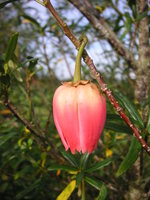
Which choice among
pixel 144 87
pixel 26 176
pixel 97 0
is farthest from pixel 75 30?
pixel 26 176

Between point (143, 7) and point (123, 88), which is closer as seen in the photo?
point (143, 7)

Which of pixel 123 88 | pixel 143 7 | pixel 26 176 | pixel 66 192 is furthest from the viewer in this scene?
pixel 123 88

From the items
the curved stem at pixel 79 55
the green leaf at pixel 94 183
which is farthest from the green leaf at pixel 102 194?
the curved stem at pixel 79 55

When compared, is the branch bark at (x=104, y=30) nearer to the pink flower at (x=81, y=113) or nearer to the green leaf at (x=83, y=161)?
the green leaf at (x=83, y=161)

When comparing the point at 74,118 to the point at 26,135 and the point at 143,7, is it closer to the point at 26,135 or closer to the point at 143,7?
the point at 26,135

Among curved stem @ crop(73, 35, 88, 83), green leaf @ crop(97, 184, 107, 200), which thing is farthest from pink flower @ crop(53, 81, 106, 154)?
green leaf @ crop(97, 184, 107, 200)

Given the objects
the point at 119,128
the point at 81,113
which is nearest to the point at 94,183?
the point at 119,128

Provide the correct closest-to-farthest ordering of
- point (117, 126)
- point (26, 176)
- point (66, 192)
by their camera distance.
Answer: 1. point (117, 126)
2. point (66, 192)
3. point (26, 176)

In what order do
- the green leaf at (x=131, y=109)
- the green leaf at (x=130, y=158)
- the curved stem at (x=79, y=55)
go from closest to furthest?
1. the curved stem at (x=79, y=55)
2. the green leaf at (x=130, y=158)
3. the green leaf at (x=131, y=109)
